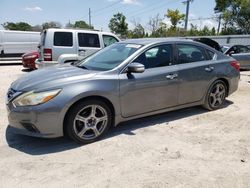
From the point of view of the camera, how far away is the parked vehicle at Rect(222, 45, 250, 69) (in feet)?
41.3

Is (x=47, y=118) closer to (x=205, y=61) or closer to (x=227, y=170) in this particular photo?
(x=227, y=170)

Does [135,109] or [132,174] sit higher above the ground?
[135,109]

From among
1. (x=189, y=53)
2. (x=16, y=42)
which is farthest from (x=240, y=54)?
(x=16, y=42)

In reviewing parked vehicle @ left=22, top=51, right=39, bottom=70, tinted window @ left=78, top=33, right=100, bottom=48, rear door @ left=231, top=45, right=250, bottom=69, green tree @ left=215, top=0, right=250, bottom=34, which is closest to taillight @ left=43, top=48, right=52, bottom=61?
tinted window @ left=78, top=33, right=100, bottom=48

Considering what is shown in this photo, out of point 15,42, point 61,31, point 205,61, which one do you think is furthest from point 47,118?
point 15,42

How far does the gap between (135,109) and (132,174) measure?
4.69 feet

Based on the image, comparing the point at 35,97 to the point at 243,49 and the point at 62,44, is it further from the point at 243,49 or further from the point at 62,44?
the point at 243,49

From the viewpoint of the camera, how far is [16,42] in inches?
651

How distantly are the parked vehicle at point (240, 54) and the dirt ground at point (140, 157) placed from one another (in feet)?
27.4

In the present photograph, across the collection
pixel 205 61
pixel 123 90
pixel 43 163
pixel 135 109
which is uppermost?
pixel 205 61

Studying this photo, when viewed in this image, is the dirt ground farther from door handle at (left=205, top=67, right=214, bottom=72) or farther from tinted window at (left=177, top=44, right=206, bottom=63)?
tinted window at (left=177, top=44, right=206, bottom=63)

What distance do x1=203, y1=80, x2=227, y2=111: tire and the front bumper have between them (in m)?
3.19

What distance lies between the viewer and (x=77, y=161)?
354cm

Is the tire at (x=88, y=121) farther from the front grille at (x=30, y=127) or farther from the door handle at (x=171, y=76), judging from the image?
the door handle at (x=171, y=76)
